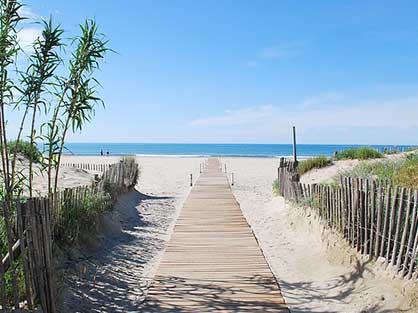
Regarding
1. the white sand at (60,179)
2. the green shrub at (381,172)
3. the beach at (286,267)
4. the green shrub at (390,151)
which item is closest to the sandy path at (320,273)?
the beach at (286,267)

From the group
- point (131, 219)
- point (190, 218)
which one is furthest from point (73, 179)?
point (190, 218)

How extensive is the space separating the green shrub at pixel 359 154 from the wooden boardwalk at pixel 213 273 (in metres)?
9.42

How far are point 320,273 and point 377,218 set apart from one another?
4.12 feet

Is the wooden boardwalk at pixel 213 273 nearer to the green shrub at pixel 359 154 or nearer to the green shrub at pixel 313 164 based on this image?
the green shrub at pixel 313 164

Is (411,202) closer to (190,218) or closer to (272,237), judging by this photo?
(272,237)

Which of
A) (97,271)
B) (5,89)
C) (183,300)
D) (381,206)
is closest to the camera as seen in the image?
(5,89)

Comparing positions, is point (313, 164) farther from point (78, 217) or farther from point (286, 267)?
point (78, 217)

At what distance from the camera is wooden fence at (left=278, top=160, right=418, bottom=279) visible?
15.4 ft

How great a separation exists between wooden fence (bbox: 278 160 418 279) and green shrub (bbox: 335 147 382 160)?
1046cm

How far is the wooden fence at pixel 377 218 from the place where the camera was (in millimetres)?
4684

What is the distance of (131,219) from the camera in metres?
10.3

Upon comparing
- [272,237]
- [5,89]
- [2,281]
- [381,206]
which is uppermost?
[5,89]

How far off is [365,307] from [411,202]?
133 centimetres

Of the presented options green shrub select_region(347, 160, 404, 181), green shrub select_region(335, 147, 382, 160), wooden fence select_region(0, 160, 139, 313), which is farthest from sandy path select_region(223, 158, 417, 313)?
green shrub select_region(335, 147, 382, 160)
